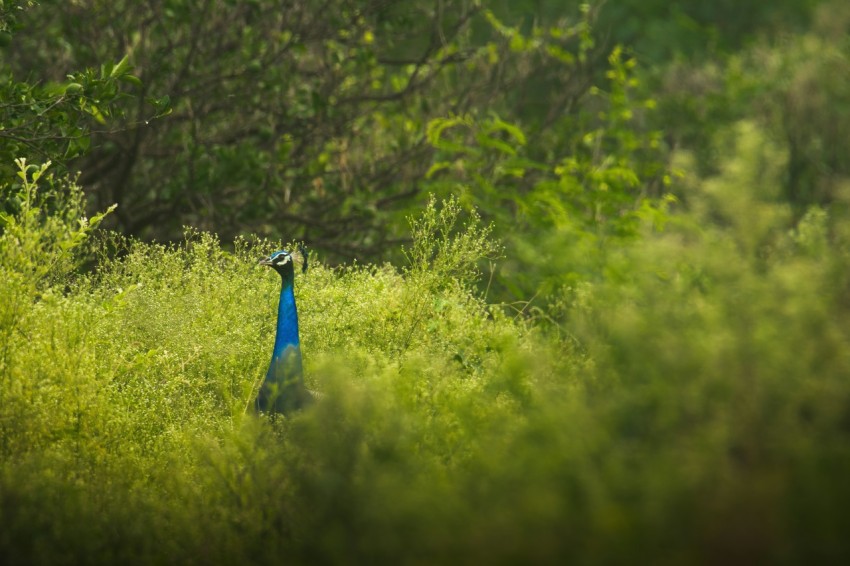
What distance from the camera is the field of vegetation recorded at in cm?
315

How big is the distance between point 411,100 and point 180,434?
23.2 ft

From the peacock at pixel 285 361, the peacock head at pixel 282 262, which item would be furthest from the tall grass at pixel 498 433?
the peacock head at pixel 282 262

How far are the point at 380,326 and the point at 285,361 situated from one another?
3.33ft

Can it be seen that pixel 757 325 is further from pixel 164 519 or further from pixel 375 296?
pixel 375 296

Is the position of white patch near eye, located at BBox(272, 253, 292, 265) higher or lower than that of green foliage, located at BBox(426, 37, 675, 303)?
lower

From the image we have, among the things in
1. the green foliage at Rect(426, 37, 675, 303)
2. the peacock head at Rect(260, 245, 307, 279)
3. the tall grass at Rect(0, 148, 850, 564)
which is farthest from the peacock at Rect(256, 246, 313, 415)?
the green foliage at Rect(426, 37, 675, 303)

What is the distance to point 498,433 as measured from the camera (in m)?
4.05

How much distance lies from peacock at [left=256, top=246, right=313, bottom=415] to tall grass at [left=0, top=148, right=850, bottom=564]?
0.20 meters

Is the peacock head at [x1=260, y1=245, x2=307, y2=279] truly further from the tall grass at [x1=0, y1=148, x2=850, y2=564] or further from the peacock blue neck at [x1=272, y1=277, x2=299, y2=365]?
the tall grass at [x1=0, y1=148, x2=850, y2=564]

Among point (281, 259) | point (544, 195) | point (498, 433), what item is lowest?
point (498, 433)

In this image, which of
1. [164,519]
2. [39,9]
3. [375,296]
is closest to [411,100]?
[39,9]

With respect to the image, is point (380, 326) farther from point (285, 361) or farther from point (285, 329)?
point (285, 361)

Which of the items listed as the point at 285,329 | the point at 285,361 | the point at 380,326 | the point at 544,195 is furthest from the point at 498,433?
the point at 544,195

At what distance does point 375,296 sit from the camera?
24.3ft
